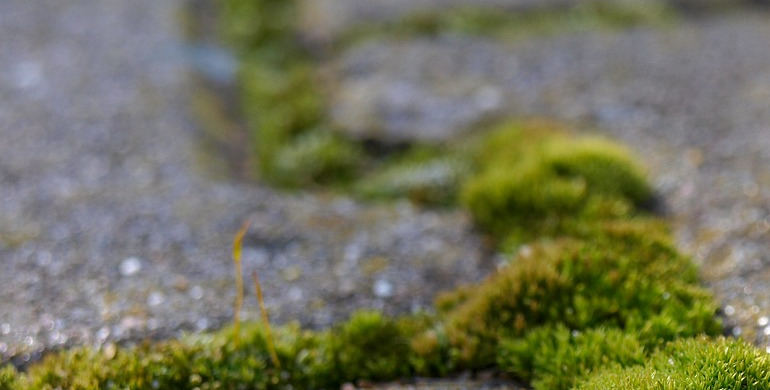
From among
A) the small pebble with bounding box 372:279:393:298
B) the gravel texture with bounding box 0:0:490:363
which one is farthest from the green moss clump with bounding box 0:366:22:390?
the small pebble with bounding box 372:279:393:298

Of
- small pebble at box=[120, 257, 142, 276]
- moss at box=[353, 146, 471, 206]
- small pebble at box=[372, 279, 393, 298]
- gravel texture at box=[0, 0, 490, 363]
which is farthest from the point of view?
moss at box=[353, 146, 471, 206]

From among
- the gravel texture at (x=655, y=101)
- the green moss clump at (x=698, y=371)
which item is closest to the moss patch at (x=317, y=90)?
the gravel texture at (x=655, y=101)

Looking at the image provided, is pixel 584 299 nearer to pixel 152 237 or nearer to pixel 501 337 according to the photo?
pixel 501 337

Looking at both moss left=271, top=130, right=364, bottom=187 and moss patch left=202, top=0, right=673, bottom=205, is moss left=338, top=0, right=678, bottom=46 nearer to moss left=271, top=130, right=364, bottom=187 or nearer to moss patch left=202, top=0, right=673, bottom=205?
moss patch left=202, top=0, right=673, bottom=205

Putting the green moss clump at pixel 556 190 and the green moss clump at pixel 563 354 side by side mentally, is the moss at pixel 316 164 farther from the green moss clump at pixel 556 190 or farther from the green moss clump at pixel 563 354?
the green moss clump at pixel 563 354

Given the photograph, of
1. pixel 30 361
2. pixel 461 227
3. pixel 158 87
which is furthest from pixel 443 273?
pixel 158 87

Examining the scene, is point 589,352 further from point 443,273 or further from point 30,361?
point 30,361

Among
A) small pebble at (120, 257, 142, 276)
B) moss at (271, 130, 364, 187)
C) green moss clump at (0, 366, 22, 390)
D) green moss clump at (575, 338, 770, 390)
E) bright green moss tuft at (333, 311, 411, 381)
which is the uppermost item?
green moss clump at (575, 338, 770, 390)

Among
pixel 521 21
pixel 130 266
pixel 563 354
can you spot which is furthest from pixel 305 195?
pixel 521 21
